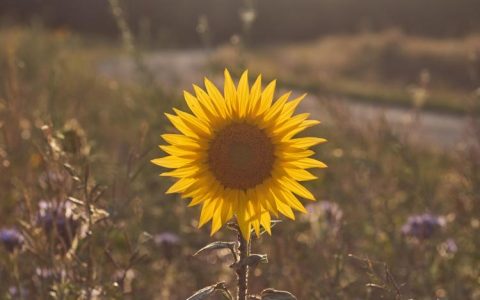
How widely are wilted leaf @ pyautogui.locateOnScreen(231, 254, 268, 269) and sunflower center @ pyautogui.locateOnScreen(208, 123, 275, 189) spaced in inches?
11.8

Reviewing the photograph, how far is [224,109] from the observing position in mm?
2268

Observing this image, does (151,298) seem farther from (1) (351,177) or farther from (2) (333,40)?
(2) (333,40)

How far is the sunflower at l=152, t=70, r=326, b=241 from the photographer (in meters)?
2.22

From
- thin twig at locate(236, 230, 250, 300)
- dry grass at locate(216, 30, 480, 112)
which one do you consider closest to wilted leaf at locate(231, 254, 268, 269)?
thin twig at locate(236, 230, 250, 300)

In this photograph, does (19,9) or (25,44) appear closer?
(25,44)

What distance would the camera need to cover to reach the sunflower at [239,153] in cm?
222

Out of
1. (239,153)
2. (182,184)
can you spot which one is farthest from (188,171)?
(239,153)

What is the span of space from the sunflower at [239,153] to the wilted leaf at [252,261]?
183mm

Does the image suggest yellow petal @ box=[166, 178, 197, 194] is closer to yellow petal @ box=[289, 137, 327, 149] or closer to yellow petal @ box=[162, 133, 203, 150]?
yellow petal @ box=[162, 133, 203, 150]

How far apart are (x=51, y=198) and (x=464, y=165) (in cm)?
237

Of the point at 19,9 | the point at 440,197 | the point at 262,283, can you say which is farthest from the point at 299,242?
the point at 19,9

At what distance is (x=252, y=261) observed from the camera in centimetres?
202

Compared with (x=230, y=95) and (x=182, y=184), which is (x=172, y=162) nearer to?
(x=182, y=184)

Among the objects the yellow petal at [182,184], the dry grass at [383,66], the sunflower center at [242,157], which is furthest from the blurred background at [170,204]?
the dry grass at [383,66]
